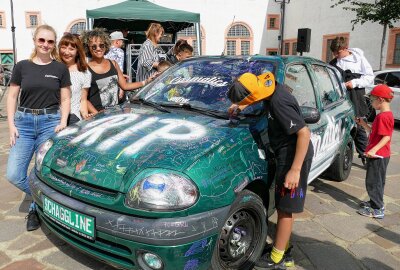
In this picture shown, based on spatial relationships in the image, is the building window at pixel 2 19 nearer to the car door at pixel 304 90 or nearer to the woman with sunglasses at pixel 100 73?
the woman with sunglasses at pixel 100 73

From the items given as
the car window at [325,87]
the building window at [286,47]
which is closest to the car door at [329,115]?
the car window at [325,87]

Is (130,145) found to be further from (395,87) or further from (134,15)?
(134,15)

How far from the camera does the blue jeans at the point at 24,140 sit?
122 inches

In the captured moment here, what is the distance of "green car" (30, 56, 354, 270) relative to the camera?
2023 mm

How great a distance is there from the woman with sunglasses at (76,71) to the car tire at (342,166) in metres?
2.96

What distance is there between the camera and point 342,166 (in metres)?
4.43

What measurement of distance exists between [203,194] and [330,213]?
215 cm

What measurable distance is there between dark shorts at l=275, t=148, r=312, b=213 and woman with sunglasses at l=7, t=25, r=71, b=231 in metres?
1.92

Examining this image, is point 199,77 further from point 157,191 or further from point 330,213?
point 330,213

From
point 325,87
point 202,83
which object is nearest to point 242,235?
point 202,83

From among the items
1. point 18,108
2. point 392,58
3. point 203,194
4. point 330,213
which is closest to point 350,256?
point 330,213

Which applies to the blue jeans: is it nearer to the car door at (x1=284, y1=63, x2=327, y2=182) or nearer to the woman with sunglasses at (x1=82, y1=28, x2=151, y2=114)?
the woman with sunglasses at (x1=82, y1=28, x2=151, y2=114)

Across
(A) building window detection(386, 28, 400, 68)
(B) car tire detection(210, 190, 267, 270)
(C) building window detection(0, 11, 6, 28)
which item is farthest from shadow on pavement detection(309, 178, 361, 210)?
(C) building window detection(0, 11, 6, 28)

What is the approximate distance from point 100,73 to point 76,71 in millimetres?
374
